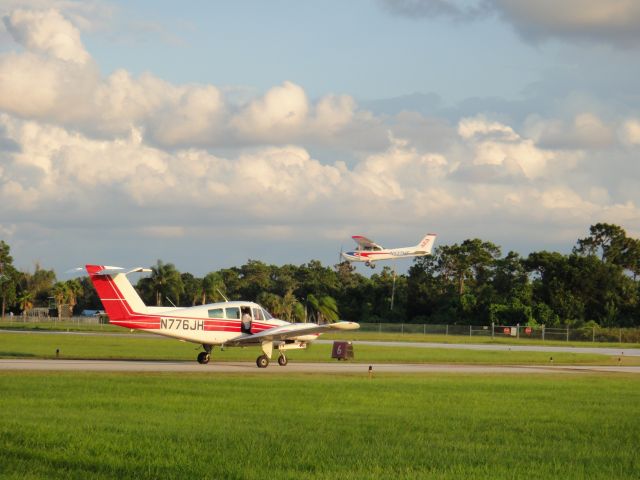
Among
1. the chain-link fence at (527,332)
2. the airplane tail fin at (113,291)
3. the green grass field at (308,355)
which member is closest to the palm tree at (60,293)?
the chain-link fence at (527,332)

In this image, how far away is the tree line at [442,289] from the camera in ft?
368

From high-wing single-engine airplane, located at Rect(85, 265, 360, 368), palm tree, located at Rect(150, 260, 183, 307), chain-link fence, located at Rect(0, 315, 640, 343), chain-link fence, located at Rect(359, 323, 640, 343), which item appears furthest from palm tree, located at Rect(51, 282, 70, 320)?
high-wing single-engine airplane, located at Rect(85, 265, 360, 368)

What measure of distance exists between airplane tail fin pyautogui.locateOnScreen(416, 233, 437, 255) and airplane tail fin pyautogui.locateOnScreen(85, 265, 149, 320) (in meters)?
73.8

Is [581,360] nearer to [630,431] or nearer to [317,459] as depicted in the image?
[630,431]

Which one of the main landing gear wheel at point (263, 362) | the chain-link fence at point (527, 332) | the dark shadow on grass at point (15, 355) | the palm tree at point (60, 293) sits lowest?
the dark shadow on grass at point (15, 355)

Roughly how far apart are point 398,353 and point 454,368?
46.2 feet

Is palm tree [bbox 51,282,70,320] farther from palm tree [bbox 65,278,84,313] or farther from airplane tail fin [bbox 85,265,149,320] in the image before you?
airplane tail fin [bbox 85,265,149,320]

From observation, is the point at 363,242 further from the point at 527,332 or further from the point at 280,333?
the point at 280,333

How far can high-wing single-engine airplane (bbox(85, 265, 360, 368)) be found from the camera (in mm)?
36406

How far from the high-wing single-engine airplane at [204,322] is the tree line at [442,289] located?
1839 inches

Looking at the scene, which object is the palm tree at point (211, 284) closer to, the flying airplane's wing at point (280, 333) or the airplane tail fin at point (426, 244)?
the airplane tail fin at point (426, 244)

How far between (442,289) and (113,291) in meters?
101

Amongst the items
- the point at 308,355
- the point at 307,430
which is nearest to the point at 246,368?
the point at 308,355

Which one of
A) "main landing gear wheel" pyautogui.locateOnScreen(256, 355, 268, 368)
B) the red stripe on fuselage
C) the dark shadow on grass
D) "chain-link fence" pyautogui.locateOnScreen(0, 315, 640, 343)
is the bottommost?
the dark shadow on grass
